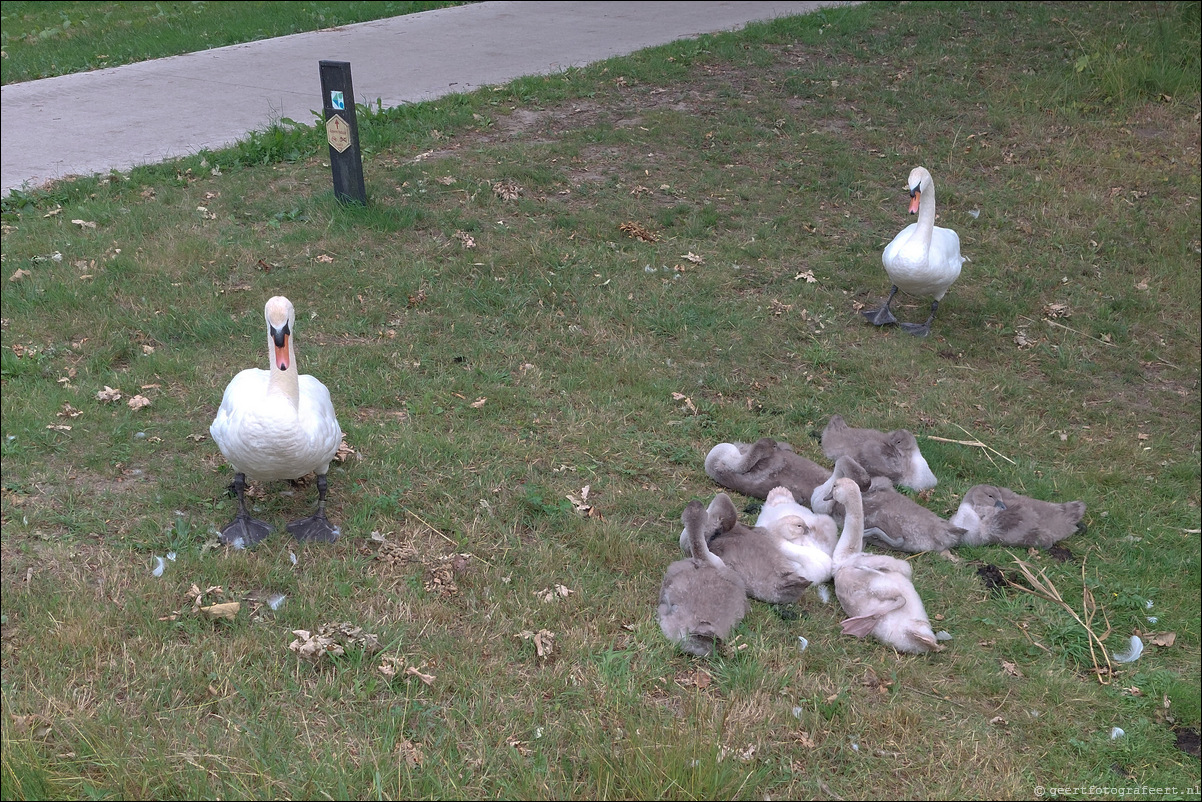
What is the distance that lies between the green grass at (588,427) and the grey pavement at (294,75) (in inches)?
42.3

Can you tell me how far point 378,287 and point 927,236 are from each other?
403 cm

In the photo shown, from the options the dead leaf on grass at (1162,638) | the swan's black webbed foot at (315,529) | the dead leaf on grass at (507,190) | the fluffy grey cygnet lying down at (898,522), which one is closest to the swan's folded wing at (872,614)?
the fluffy grey cygnet lying down at (898,522)

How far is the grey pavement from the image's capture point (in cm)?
956

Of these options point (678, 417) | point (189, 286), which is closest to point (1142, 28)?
point (678, 417)

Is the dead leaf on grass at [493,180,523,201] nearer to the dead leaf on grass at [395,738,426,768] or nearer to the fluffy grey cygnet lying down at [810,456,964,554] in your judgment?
the fluffy grey cygnet lying down at [810,456,964,554]

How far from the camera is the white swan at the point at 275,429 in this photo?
394 centimetres

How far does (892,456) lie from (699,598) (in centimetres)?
180

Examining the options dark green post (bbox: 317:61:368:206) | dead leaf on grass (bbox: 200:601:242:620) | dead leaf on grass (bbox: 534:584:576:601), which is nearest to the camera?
dead leaf on grass (bbox: 200:601:242:620)

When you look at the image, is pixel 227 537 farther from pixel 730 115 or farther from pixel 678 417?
pixel 730 115

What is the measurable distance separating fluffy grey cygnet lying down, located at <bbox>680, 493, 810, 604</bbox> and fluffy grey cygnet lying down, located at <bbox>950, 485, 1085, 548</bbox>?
0.91 m

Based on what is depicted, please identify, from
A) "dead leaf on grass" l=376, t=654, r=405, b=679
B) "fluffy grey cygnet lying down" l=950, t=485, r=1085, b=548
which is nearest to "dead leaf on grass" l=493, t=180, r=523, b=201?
"fluffy grey cygnet lying down" l=950, t=485, r=1085, b=548

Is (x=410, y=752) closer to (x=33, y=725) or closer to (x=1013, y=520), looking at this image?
(x=33, y=725)

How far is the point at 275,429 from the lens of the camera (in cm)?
392

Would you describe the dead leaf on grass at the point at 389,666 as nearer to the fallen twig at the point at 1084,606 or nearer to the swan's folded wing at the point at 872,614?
the swan's folded wing at the point at 872,614
